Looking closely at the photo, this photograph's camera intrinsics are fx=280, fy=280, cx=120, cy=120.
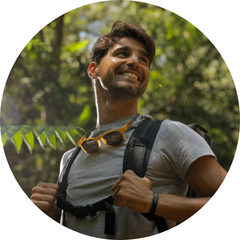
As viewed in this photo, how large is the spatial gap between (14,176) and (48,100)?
0.58 metres

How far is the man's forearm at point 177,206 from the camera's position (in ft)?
5.11

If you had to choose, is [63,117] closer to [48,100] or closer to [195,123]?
[48,100]

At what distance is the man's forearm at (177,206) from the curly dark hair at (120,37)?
876 millimetres

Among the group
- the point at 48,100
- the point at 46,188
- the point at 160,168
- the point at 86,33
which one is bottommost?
the point at 46,188

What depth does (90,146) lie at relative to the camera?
1.74 m

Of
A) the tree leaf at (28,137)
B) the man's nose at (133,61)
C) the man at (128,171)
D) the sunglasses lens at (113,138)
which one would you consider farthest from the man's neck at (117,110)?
the tree leaf at (28,137)

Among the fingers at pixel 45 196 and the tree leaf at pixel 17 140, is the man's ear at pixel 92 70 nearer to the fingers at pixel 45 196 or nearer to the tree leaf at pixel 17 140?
the tree leaf at pixel 17 140

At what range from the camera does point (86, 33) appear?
2.02m

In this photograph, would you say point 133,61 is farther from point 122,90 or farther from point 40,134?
point 40,134

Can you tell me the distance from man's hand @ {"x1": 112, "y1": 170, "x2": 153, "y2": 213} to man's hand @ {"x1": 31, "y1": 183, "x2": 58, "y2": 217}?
1.48 ft

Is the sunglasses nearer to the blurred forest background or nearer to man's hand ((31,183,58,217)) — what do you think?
the blurred forest background

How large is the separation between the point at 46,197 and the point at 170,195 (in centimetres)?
79

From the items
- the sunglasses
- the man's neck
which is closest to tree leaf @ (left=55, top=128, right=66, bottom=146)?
the sunglasses

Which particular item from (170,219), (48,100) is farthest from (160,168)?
(48,100)
